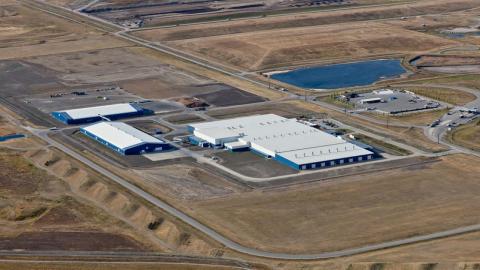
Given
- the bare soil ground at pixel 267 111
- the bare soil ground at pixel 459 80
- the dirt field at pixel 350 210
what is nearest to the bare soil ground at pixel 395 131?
the bare soil ground at pixel 267 111

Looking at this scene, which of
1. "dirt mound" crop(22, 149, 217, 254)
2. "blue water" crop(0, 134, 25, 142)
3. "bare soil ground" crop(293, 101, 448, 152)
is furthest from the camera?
"blue water" crop(0, 134, 25, 142)

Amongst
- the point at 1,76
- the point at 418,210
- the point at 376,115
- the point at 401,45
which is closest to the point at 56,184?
the point at 418,210

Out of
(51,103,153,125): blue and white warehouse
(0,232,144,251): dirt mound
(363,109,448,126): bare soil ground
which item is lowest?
(363,109,448,126): bare soil ground

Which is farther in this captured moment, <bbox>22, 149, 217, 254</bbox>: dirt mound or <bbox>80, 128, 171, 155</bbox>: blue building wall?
<bbox>80, 128, 171, 155</bbox>: blue building wall

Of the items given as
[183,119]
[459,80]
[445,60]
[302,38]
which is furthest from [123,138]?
[302,38]

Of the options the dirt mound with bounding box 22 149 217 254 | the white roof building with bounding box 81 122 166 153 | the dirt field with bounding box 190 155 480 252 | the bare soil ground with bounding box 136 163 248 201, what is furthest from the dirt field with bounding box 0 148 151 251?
the white roof building with bounding box 81 122 166 153

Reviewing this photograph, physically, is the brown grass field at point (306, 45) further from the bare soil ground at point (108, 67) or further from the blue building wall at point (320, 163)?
the blue building wall at point (320, 163)

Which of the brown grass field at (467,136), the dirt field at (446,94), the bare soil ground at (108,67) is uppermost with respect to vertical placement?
the brown grass field at (467,136)

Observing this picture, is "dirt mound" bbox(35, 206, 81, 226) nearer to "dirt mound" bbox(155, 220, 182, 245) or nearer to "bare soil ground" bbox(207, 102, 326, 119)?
"dirt mound" bbox(155, 220, 182, 245)

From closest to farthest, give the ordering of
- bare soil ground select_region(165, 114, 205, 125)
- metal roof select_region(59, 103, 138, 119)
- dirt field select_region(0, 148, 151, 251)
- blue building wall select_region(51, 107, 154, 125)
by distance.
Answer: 1. dirt field select_region(0, 148, 151, 251)
2. blue building wall select_region(51, 107, 154, 125)
3. bare soil ground select_region(165, 114, 205, 125)
4. metal roof select_region(59, 103, 138, 119)
